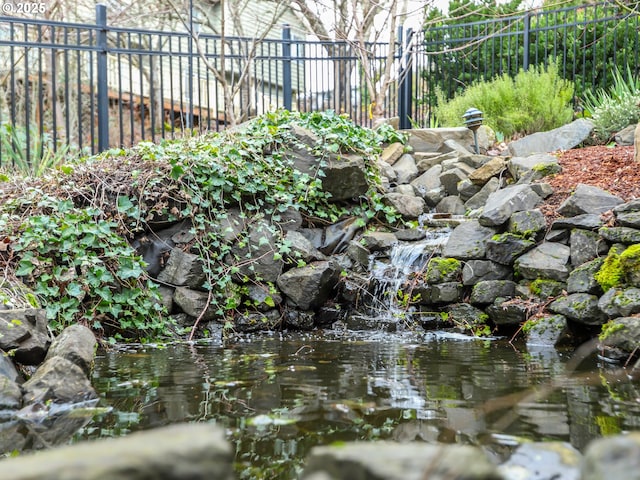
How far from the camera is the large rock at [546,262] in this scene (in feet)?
19.6

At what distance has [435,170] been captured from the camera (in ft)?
29.6

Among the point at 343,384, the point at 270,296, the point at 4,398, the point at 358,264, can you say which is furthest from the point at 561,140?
the point at 4,398

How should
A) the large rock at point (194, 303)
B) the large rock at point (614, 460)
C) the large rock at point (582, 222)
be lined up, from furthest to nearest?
the large rock at point (194, 303) → the large rock at point (582, 222) → the large rock at point (614, 460)

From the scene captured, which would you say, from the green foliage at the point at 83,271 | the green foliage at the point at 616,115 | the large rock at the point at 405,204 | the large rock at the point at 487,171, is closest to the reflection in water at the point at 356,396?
the green foliage at the point at 83,271

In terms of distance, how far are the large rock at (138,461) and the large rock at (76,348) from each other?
2.64 meters

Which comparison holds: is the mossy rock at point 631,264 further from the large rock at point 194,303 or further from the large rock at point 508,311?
the large rock at point 194,303

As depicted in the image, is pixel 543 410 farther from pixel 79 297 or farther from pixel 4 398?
pixel 79 297

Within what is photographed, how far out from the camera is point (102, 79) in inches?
379

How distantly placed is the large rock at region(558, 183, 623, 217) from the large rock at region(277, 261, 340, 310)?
237 centimetres

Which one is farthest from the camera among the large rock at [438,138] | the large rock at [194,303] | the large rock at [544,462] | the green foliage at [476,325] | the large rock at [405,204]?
the large rock at [438,138]

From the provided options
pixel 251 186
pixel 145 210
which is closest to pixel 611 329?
pixel 251 186

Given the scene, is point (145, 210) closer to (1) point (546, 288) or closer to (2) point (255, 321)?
(2) point (255, 321)

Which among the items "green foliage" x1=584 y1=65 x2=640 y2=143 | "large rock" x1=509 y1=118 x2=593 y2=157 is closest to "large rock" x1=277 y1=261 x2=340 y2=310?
"large rock" x1=509 y1=118 x2=593 y2=157

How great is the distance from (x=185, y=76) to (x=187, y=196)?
12.6m
